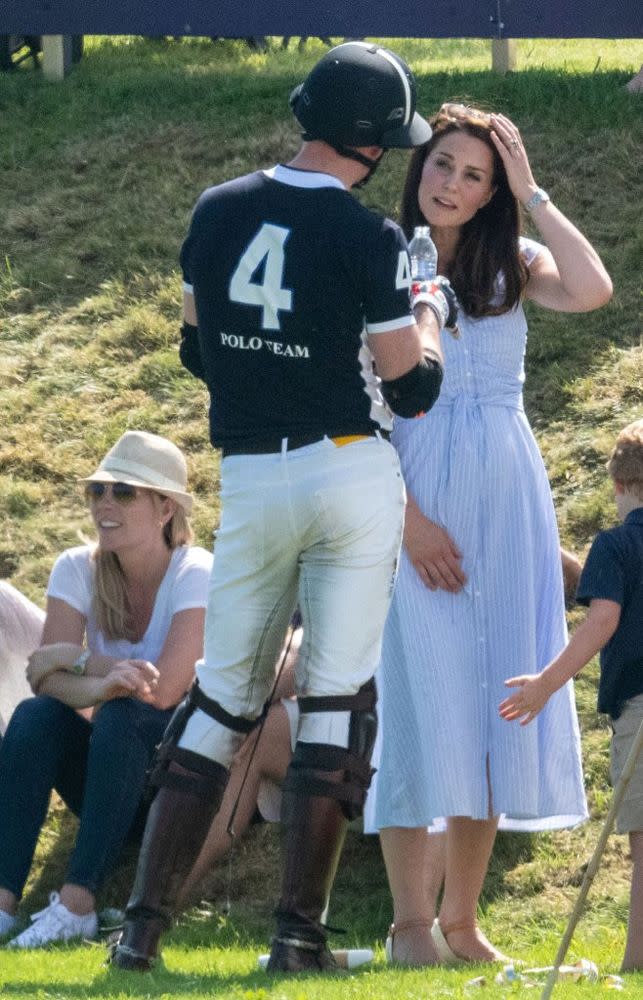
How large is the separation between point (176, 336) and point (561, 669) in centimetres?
501

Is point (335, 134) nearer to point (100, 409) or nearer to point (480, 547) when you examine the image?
point (480, 547)

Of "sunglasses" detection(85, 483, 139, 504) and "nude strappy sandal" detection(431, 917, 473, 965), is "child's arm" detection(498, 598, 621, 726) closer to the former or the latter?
"nude strappy sandal" detection(431, 917, 473, 965)

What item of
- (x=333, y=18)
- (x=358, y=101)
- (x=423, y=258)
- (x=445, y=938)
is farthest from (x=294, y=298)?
(x=333, y=18)

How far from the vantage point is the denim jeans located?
18.3 feet

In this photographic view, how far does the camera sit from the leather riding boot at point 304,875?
417 cm

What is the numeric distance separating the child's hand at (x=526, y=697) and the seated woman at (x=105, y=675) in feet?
4.52

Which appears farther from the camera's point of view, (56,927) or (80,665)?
(80,665)

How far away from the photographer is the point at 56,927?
17.8 ft

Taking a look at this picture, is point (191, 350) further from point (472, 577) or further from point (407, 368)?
point (472, 577)

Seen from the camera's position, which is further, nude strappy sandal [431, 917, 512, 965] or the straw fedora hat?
the straw fedora hat

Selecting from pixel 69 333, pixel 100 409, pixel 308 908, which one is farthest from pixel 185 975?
pixel 69 333

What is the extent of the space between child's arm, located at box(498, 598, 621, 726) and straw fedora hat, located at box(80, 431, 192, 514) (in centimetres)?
175

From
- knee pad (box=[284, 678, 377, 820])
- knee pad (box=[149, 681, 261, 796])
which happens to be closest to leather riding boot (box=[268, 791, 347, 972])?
knee pad (box=[284, 678, 377, 820])

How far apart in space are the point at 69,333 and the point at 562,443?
2.71 m
